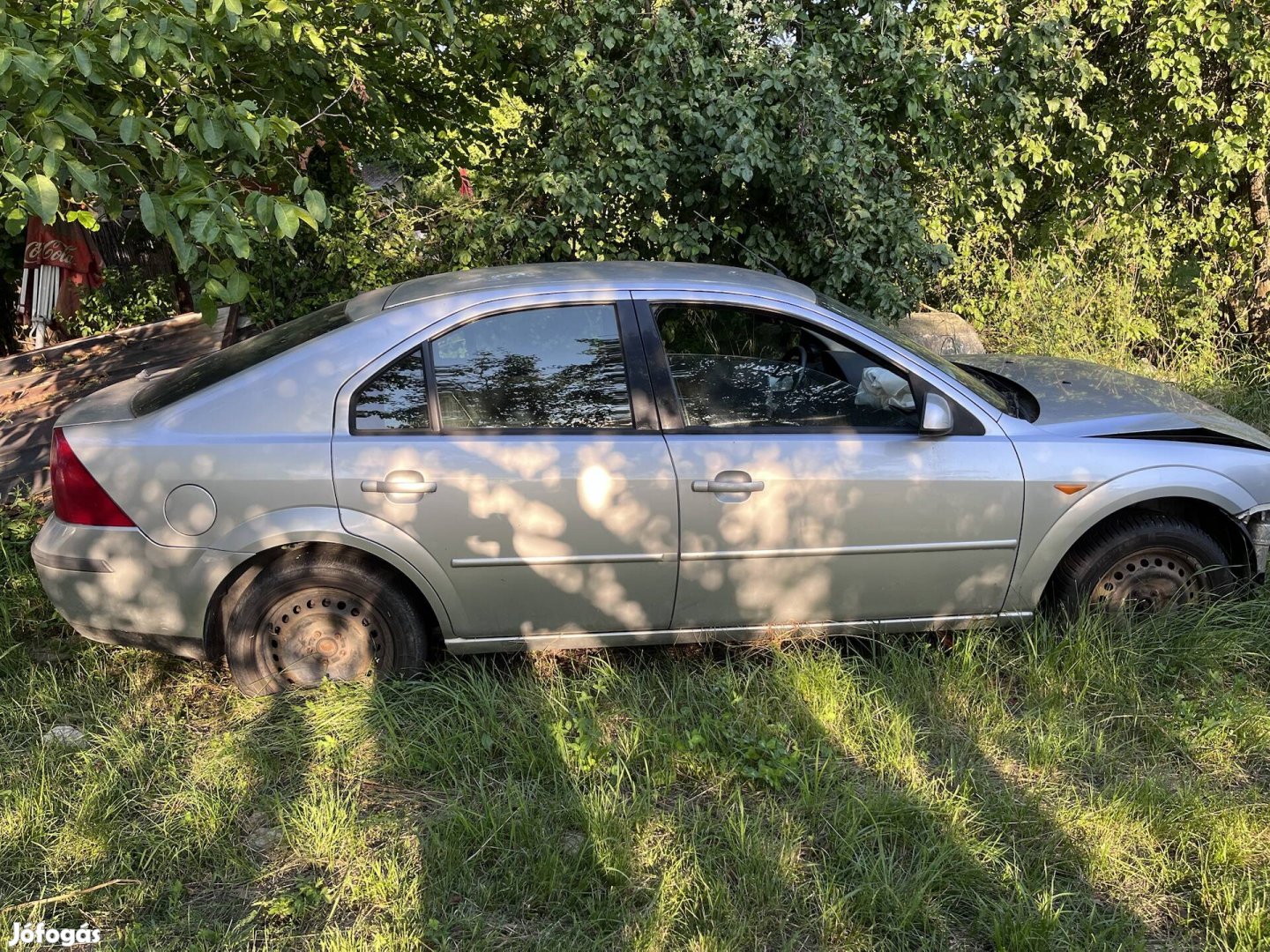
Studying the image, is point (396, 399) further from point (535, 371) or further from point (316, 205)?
point (316, 205)

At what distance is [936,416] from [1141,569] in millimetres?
1118

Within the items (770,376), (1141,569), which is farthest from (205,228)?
(1141,569)

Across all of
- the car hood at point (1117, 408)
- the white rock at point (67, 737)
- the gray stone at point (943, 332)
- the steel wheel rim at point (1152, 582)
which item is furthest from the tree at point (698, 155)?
the white rock at point (67, 737)

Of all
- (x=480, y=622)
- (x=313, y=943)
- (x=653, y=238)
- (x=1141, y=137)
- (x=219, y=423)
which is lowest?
(x=313, y=943)

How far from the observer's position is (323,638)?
3.36 metres

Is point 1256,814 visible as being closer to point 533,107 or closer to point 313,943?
point 313,943

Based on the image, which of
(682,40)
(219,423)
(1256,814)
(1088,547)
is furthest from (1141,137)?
(219,423)

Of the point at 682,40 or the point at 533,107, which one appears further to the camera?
the point at 533,107

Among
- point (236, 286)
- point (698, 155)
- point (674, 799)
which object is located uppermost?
point (698, 155)

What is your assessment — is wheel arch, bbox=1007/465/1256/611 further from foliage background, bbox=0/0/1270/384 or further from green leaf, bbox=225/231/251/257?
green leaf, bbox=225/231/251/257

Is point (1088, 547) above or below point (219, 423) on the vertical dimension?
below

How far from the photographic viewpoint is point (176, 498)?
3.13 metres

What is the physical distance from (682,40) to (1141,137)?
427cm

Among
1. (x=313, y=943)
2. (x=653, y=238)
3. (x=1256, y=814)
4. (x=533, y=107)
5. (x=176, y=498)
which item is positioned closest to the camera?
(x=313, y=943)
